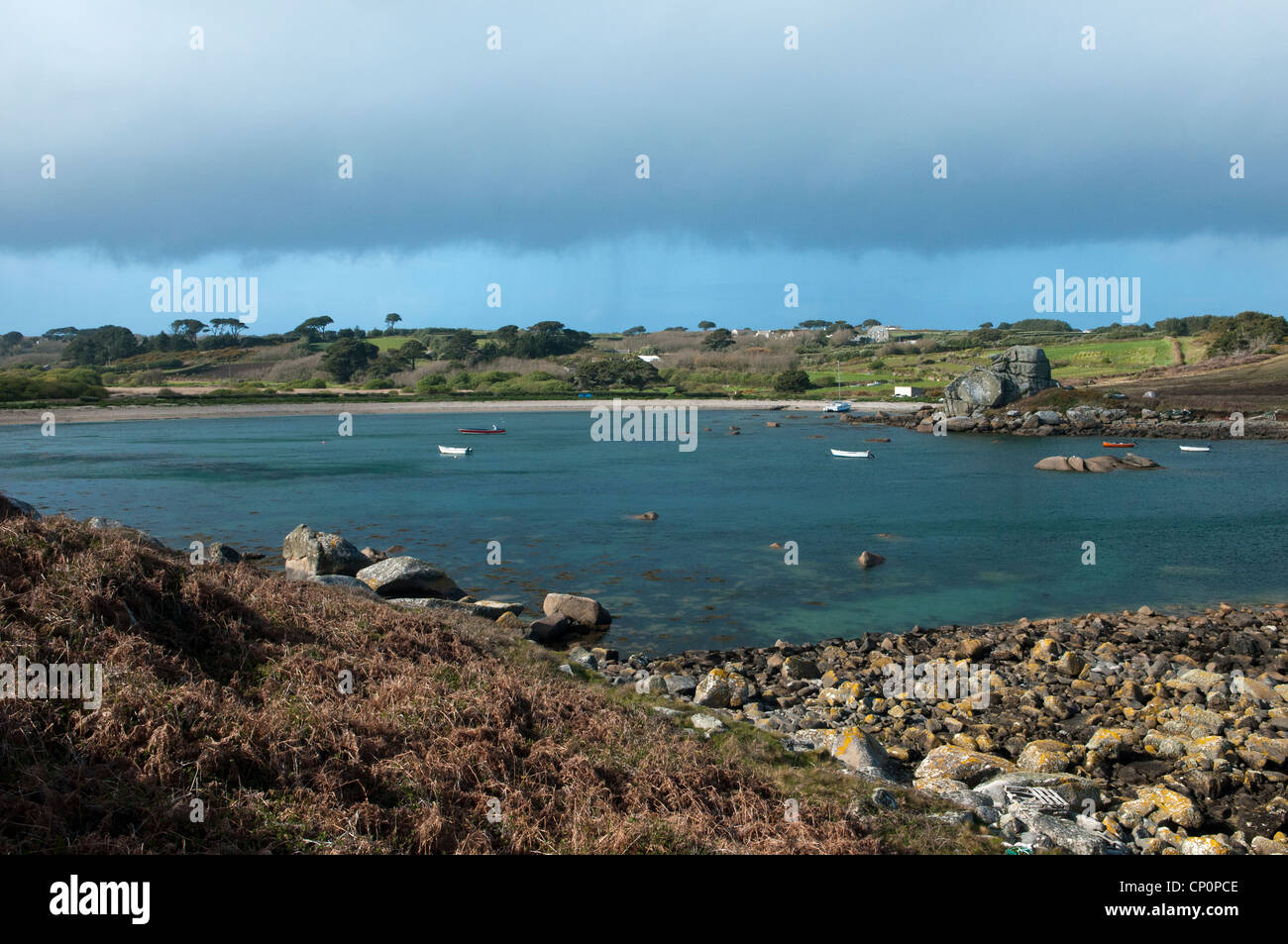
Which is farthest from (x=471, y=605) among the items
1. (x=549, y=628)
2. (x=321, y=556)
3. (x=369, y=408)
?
(x=369, y=408)

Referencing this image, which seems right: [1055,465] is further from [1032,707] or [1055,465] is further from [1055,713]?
[1055,713]

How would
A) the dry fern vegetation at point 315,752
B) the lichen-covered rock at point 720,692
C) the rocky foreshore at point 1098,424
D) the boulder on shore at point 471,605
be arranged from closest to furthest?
the dry fern vegetation at point 315,752 → the lichen-covered rock at point 720,692 → the boulder on shore at point 471,605 → the rocky foreshore at point 1098,424

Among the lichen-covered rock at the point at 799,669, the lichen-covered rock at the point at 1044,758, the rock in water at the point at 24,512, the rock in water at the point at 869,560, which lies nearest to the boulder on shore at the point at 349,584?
the rock in water at the point at 24,512

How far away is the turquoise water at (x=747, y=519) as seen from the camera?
20812mm

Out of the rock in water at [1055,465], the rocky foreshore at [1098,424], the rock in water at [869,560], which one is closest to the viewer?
the rock in water at [869,560]

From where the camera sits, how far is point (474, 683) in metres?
8.87

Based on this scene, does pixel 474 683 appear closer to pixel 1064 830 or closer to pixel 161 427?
pixel 1064 830

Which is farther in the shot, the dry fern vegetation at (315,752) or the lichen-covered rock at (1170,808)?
the lichen-covered rock at (1170,808)

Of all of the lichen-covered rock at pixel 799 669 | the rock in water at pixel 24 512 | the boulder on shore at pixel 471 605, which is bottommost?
the lichen-covered rock at pixel 799 669

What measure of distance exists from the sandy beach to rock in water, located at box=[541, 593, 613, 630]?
84814 mm

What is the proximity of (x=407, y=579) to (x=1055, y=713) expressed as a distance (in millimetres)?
12785

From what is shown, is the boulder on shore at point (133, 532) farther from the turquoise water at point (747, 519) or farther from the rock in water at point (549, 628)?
the turquoise water at point (747, 519)

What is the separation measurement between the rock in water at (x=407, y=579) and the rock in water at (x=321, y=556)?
1327 millimetres

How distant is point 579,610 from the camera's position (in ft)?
59.3
